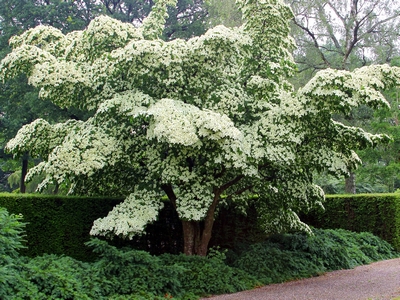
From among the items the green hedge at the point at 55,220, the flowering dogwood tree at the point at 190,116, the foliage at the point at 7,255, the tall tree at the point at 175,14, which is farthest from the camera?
the tall tree at the point at 175,14

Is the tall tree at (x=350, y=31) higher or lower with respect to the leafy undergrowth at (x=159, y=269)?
higher

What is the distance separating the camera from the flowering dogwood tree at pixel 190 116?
23.0ft

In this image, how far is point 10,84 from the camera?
18.2 m

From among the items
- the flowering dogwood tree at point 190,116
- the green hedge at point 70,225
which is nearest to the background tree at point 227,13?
the flowering dogwood tree at point 190,116

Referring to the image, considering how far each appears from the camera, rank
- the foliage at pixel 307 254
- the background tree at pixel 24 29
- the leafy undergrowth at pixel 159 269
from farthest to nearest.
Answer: the background tree at pixel 24 29, the foliage at pixel 307 254, the leafy undergrowth at pixel 159 269

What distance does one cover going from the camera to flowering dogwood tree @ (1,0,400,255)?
7000 millimetres

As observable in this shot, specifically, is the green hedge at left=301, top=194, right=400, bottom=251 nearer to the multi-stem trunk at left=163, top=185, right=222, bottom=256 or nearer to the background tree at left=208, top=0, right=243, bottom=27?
the multi-stem trunk at left=163, top=185, right=222, bottom=256

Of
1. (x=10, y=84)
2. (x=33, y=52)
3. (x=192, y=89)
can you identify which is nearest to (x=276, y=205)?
(x=192, y=89)

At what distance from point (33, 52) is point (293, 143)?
461 centimetres

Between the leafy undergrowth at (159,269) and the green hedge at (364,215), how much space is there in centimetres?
189

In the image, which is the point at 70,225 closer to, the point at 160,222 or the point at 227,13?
the point at 160,222

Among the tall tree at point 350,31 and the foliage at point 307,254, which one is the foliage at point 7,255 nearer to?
the foliage at point 307,254

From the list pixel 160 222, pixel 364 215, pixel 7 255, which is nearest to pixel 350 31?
pixel 364 215

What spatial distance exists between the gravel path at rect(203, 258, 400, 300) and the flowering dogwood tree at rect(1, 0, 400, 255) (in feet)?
4.77
